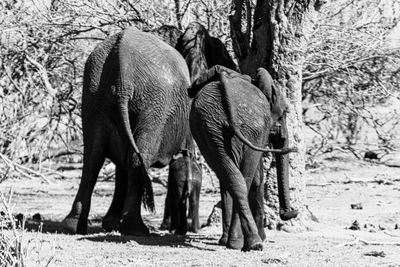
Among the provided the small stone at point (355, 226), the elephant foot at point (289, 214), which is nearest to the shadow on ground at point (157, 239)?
the elephant foot at point (289, 214)

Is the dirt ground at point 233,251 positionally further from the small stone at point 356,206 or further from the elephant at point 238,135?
the elephant at point 238,135

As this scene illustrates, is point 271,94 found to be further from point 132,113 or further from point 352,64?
point 352,64

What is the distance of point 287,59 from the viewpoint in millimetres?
9555

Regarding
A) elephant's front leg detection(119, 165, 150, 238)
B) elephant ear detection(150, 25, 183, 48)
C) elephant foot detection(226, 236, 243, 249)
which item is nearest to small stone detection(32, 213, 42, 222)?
elephant's front leg detection(119, 165, 150, 238)

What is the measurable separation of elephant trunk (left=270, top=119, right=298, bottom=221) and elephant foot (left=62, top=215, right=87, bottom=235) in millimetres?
1935

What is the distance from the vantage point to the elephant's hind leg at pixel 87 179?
8.84 meters

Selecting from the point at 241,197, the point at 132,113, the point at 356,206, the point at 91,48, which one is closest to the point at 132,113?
the point at 132,113

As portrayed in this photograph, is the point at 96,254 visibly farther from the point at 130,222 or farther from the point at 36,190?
the point at 36,190

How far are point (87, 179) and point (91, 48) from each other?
490 cm

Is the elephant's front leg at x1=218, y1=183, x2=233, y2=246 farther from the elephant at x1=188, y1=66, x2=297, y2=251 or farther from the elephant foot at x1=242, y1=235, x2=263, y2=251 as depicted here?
the elephant foot at x1=242, y1=235, x2=263, y2=251

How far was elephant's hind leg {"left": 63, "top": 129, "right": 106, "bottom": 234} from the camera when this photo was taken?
8.84 m

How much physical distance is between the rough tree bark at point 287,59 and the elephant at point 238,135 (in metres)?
1.38

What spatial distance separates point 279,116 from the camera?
8086 mm

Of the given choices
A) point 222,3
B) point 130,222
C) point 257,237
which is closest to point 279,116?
point 257,237
